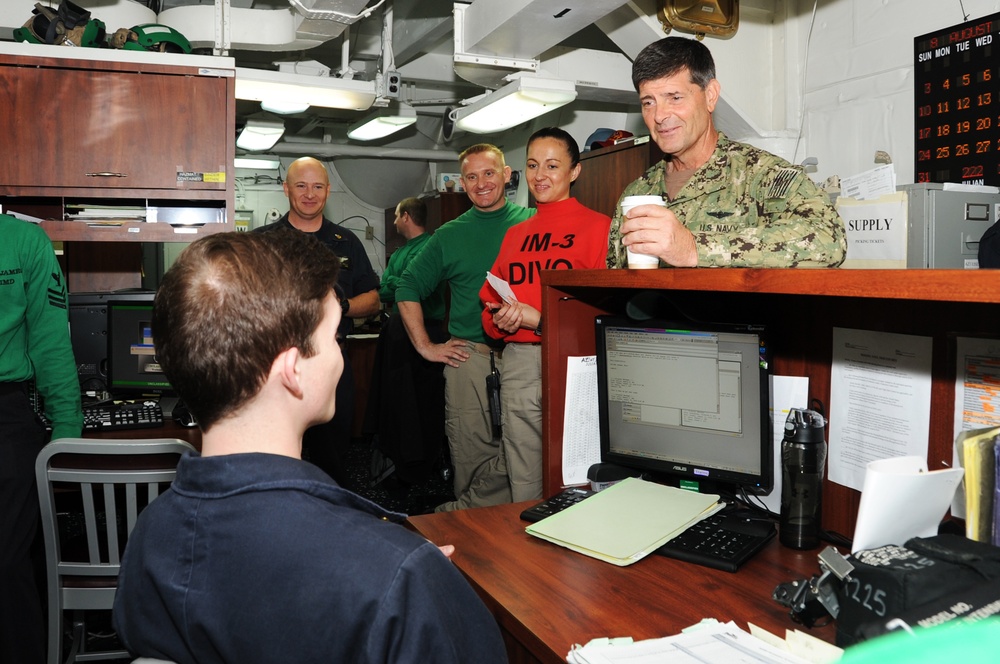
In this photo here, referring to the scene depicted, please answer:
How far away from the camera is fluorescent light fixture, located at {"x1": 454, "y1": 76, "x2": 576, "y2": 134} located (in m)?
3.98

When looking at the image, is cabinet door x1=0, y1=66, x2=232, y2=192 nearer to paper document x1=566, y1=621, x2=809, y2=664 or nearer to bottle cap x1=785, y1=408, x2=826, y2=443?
bottle cap x1=785, y1=408, x2=826, y2=443

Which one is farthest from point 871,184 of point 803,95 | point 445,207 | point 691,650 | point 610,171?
point 445,207

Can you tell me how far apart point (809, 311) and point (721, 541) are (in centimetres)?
46

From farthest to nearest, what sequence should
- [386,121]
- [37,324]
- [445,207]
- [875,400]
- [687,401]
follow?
[445,207]
[386,121]
[37,324]
[687,401]
[875,400]

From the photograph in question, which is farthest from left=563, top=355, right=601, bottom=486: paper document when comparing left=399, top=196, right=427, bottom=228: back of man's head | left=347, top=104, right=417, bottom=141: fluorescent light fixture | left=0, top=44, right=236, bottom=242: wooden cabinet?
A: left=347, top=104, right=417, bottom=141: fluorescent light fixture

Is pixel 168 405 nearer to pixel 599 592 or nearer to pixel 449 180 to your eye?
pixel 599 592

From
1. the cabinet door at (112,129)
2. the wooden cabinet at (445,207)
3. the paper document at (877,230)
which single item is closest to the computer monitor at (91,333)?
the cabinet door at (112,129)

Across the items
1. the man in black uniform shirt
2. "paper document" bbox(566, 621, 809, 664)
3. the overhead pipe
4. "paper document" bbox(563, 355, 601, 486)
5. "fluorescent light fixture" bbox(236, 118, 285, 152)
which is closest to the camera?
"paper document" bbox(566, 621, 809, 664)

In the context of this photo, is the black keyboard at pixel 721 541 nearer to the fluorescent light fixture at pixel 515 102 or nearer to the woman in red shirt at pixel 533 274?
the woman in red shirt at pixel 533 274

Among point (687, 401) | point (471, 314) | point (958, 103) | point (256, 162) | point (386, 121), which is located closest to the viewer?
point (687, 401)

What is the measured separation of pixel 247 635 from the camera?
847 millimetres

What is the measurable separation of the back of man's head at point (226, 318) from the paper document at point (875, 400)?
0.94 metres

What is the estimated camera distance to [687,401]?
1541mm

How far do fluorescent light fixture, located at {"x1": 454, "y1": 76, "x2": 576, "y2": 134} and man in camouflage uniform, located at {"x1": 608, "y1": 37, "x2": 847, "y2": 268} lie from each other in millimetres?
2055
